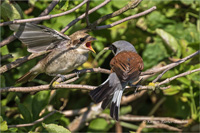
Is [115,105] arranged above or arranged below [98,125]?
above

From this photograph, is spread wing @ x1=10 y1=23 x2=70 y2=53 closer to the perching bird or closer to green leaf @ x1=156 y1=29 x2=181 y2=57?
the perching bird

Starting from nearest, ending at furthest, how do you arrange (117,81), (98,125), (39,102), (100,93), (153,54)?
1. (100,93)
2. (117,81)
3. (39,102)
4. (98,125)
5. (153,54)

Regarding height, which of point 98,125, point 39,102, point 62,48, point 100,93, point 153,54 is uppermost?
point 62,48

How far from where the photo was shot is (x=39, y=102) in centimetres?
391

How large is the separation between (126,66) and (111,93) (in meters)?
0.36

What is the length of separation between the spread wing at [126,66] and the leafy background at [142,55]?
0.87 m

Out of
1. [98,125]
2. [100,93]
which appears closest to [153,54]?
[98,125]

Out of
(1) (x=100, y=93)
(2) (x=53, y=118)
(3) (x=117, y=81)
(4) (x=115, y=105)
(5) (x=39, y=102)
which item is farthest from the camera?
(5) (x=39, y=102)

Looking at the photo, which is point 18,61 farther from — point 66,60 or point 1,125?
point 1,125

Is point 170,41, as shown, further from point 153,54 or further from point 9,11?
point 9,11

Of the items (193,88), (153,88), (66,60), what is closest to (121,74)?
(153,88)

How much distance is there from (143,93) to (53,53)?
6.00ft

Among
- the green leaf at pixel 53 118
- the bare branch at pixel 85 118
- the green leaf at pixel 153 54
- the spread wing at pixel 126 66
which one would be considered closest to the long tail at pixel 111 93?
the spread wing at pixel 126 66

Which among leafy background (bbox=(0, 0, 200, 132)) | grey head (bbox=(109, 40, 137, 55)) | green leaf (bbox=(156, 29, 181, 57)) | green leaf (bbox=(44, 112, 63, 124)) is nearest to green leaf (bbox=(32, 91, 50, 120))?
leafy background (bbox=(0, 0, 200, 132))
